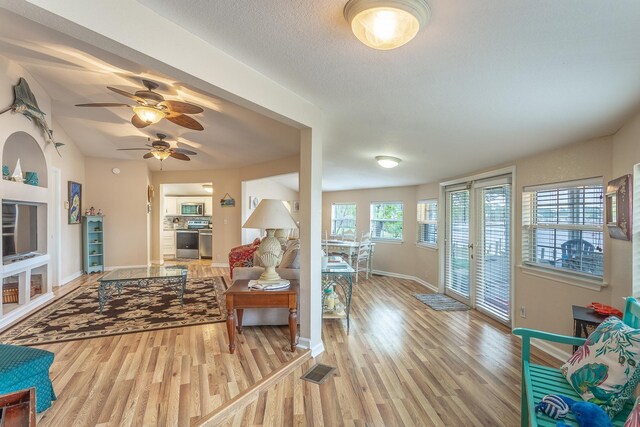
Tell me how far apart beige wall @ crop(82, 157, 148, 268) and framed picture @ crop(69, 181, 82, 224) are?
0.34m

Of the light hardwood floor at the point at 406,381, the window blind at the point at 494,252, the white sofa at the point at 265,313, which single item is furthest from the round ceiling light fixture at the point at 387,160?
the light hardwood floor at the point at 406,381

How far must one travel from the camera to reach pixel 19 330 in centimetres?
319

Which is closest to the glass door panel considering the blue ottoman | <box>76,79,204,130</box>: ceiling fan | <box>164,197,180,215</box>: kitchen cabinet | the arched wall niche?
<box>76,79,204,130</box>: ceiling fan

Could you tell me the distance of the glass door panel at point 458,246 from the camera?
185 inches

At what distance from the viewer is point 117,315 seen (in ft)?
12.2

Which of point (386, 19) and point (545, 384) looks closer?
point (386, 19)

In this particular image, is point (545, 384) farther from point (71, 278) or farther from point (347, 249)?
point (71, 278)

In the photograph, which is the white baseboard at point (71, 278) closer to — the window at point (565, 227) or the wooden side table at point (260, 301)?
the wooden side table at point (260, 301)

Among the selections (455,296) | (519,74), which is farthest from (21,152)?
(455,296)

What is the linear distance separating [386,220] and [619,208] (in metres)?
4.81

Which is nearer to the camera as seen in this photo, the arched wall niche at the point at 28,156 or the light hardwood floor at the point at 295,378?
the light hardwood floor at the point at 295,378

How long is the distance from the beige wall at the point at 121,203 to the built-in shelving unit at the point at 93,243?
6.0 inches

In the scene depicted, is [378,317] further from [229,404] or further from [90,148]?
[90,148]

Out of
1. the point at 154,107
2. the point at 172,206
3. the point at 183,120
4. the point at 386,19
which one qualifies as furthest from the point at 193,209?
the point at 386,19
